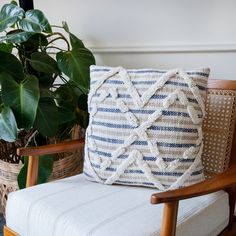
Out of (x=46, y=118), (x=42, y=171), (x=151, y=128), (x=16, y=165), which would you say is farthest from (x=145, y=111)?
(x=16, y=165)

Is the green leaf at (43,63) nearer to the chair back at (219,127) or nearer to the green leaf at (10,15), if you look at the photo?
the green leaf at (10,15)

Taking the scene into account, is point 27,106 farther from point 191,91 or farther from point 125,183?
point 191,91

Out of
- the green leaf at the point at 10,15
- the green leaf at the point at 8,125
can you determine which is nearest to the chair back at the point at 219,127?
the green leaf at the point at 8,125

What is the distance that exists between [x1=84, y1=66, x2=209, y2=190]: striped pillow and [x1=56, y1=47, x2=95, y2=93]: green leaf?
0.25m

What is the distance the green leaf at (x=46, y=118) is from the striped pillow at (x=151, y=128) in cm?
23

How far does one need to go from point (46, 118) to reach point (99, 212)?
0.48 metres

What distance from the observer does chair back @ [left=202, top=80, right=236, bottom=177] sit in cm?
108

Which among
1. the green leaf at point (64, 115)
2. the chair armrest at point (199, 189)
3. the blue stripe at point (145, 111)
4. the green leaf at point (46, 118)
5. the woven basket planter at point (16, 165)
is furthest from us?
the woven basket planter at point (16, 165)

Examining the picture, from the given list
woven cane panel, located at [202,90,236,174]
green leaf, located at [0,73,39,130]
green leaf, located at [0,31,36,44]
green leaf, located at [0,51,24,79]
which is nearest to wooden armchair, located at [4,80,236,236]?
woven cane panel, located at [202,90,236,174]

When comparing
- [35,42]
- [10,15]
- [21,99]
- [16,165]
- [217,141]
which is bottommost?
[16,165]

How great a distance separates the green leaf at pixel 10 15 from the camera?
1.26m

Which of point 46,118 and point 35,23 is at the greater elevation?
point 35,23

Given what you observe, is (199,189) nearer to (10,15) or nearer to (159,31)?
(159,31)

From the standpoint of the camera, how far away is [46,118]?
1188 millimetres
